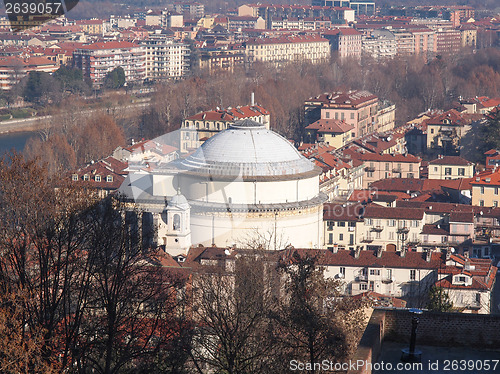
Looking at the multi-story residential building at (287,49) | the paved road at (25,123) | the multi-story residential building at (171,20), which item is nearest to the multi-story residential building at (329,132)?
the paved road at (25,123)

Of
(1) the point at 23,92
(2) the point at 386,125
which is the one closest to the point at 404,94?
(2) the point at 386,125

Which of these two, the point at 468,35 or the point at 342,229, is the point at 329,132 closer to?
the point at 342,229

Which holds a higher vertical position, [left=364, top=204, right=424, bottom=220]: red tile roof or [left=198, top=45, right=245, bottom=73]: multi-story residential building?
[left=364, top=204, right=424, bottom=220]: red tile roof

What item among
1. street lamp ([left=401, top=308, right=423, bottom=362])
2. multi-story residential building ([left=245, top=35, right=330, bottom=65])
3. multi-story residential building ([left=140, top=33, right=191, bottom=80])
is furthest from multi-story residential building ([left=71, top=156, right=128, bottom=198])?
multi-story residential building ([left=140, top=33, right=191, bottom=80])

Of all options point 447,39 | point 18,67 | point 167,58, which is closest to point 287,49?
point 167,58

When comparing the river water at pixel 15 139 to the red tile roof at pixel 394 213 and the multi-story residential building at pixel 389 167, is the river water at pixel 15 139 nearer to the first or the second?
the multi-story residential building at pixel 389 167

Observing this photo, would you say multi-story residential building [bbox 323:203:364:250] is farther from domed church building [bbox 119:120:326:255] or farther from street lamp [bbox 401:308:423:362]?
street lamp [bbox 401:308:423:362]
